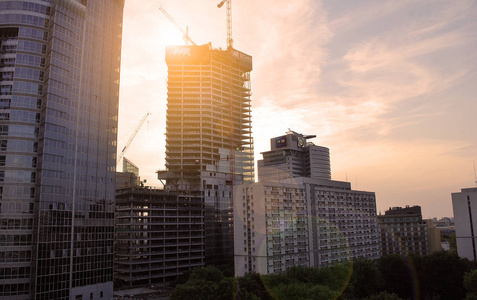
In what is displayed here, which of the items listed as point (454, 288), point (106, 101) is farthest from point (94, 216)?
point (454, 288)

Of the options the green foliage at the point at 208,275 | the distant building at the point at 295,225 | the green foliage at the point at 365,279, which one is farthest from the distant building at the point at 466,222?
the green foliage at the point at 208,275

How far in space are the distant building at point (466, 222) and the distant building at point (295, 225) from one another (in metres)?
43.2

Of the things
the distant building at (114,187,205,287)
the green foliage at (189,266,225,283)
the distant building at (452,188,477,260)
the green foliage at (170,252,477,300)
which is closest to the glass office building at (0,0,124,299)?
the green foliage at (189,266,225,283)

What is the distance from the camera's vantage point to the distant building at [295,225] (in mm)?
131500

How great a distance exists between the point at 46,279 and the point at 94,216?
65.5ft

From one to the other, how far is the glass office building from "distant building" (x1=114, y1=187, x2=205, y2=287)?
139 ft

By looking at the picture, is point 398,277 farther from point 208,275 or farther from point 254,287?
point 208,275

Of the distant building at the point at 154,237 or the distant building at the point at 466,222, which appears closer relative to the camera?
the distant building at the point at 466,222

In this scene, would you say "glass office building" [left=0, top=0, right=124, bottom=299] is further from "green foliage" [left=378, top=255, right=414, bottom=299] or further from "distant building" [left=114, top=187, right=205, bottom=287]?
"green foliage" [left=378, top=255, right=414, bottom=299]

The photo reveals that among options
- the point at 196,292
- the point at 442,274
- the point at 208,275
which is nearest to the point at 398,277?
the point at 442,274

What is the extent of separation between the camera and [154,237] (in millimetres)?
153750

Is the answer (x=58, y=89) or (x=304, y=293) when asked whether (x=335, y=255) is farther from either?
(x=58, y=89)

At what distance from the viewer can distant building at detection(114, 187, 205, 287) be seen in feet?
478

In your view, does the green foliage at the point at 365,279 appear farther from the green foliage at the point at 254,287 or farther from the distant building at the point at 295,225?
the distant building at the point at 295,225
